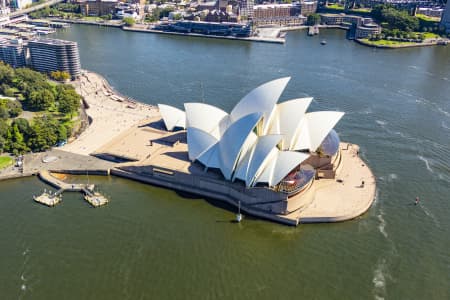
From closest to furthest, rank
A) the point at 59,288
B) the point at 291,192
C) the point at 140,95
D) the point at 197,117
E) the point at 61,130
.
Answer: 1. the point at 59,288
2. the point at 291,192
3. the point at 197,117
4. the point at 61,130
5. the point at 140,95

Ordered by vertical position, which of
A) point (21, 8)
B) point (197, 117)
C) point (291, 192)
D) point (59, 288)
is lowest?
point (59, 288)

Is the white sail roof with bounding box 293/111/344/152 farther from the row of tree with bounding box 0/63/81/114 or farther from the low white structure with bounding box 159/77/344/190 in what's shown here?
the row of tree with bounding box 0/63/81/114

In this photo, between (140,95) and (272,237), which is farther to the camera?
(140,95)

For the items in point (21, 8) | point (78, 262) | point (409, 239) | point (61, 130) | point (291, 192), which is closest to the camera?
point (78, 262)

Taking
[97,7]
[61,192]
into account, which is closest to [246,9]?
[97,7]

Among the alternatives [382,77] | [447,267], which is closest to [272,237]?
[447,267]

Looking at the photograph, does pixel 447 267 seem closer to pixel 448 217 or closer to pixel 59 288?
pixel 448 217

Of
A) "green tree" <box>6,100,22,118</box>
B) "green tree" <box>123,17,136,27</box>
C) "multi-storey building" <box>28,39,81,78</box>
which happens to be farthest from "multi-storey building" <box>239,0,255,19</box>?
"green tree" <box>6,100,22,118</box>

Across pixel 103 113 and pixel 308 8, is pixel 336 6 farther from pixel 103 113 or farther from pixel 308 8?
pixel 103 113

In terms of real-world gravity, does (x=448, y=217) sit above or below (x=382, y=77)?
below
